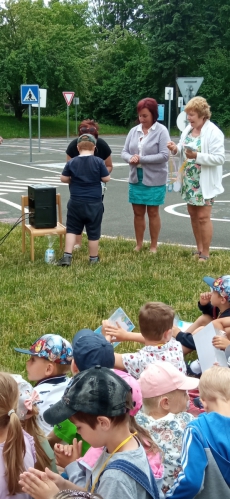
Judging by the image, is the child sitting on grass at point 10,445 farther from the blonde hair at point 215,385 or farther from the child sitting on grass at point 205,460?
the blonde hair at point 215,385

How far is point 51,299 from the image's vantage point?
6102 millimetres

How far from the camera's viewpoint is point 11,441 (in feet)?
7.91

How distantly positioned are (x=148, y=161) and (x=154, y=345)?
4142 millimetres

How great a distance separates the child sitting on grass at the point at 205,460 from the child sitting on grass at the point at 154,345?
1.20m

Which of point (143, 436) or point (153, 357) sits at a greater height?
point (143, 436)

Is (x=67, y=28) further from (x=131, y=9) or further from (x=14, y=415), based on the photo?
(x=14, y=415)

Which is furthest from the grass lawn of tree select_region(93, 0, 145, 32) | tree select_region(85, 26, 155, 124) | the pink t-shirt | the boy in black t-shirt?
tree select_region(93, 0, 145, 32)

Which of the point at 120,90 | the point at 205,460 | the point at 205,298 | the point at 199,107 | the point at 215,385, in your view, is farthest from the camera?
the point at 120,90

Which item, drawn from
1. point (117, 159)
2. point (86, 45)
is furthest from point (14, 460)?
point (86, 45)

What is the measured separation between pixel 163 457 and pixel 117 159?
21.7 metres

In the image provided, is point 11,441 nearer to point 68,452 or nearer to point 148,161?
point 68,452

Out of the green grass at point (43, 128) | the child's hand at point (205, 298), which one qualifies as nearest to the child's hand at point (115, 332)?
the child's hand at point (205, 298)

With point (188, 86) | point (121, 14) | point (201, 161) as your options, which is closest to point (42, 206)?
point (201, 161)

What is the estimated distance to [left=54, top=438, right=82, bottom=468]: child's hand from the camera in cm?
269
